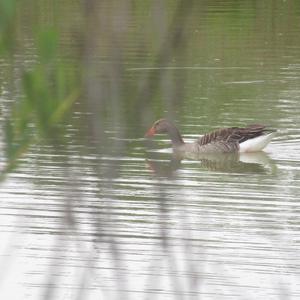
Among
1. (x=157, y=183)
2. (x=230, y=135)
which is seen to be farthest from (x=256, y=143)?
(x=157, y=183)

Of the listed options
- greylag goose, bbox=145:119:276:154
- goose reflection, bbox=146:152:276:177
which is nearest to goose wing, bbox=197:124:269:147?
greylag goose, bbox=145:119:276:154

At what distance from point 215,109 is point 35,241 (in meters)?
8.14

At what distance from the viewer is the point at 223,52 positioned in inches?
982

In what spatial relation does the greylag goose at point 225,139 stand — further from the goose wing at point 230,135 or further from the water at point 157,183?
the water at point 157,183

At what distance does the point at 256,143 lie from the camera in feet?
47.0

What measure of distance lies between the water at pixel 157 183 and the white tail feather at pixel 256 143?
12 centimetres

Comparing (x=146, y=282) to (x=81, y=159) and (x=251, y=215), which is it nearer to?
(x=251, y=215)

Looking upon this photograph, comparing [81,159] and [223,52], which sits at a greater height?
[81,159]

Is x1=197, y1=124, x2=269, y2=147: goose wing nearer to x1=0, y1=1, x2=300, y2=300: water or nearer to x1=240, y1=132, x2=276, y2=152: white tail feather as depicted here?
x1=240, y1=132, x2=276, y2=152: white tail feather

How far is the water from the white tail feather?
122 millimetres

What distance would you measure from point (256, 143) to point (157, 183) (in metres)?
11.9

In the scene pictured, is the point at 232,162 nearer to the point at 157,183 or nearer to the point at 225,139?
the point at 225,139

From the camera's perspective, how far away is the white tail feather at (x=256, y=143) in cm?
1416

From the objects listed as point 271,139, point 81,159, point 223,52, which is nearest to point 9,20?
point 81,159
